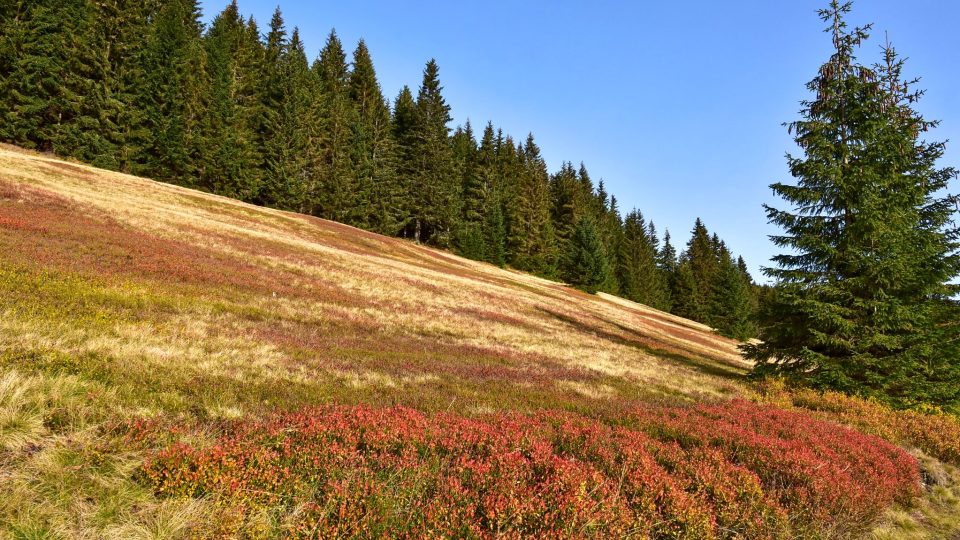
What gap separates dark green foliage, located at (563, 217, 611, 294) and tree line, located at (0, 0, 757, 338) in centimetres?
26

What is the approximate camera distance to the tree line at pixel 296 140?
47.2m

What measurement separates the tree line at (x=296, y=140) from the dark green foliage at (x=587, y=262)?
0.26 meters

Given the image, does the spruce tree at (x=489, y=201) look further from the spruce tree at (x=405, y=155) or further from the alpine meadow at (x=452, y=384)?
the alpine meadow at (x=452, y=384)

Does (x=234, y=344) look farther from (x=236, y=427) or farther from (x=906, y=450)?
(x=906, y=450)

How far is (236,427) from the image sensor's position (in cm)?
568

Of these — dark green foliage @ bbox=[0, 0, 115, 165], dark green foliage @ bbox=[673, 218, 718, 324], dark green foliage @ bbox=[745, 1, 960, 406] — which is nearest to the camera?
dark green foliage @ bbox=[745, 1, 960, 406]

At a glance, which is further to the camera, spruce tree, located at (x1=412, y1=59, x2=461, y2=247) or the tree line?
spruce tree, located at (x1=412, y1=59, x2=461, y2=247)

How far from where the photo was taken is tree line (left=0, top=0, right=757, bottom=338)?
1859 inches

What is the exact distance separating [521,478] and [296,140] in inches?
2744

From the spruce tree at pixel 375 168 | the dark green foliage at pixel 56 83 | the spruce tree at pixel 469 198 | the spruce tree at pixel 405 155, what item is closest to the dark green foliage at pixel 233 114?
the dark green foliage at pixel 56 83

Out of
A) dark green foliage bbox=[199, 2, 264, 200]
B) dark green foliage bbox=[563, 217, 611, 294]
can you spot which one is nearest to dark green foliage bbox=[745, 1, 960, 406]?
dark green foliage bbox=[563, 217, 611, 294]

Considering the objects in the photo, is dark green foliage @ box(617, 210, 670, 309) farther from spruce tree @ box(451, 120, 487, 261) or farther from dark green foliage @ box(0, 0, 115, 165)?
dark green foliage @ box(0, 0, 115, 165)

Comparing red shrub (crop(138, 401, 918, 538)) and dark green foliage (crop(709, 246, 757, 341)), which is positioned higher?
dark green foliage (crop(709, 246, 757, 341))

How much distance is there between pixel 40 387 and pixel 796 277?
20.5 meters
